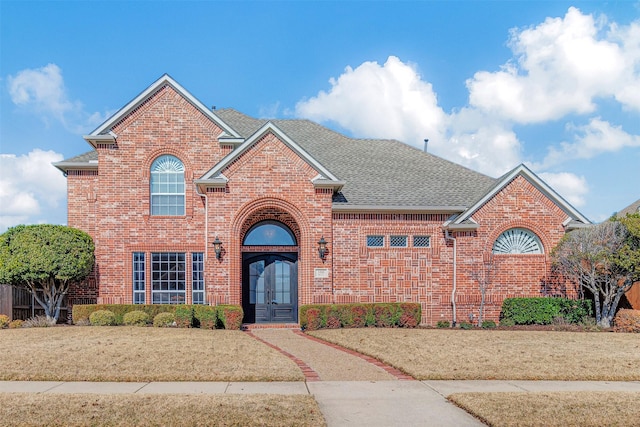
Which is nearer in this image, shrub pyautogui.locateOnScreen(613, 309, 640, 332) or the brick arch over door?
shrub pyautogui.locateOnScreen(613, 309, 640, 332)

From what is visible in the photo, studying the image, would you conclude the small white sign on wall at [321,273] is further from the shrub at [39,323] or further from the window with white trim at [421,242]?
the shrub at [39,323]

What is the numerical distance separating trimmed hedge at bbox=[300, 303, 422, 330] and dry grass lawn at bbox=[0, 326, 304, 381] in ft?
8.39

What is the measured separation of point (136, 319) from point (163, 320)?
1012 mm

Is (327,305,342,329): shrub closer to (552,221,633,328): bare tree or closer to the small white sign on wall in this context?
the small white sign on wall

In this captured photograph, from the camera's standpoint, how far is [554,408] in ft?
27.3

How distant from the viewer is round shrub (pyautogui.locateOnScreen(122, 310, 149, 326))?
18.8m

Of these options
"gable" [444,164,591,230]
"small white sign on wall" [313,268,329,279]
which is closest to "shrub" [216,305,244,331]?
"small white sign on wall" [313,268,329,279]

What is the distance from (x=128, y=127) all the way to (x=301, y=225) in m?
7.38

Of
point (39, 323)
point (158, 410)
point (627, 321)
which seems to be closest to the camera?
point (158, 410)

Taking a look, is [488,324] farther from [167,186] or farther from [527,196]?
[167,186]

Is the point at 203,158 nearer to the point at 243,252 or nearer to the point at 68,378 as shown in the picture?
the point at 243,252

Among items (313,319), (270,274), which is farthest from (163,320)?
(313,319)

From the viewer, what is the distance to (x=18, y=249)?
19.2 metres

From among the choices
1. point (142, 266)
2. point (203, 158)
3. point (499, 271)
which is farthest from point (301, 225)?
point (499, 271)
